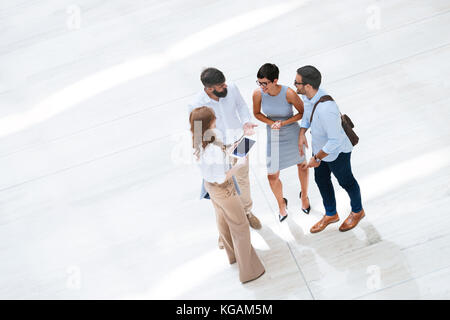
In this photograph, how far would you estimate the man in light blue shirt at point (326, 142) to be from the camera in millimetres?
2623

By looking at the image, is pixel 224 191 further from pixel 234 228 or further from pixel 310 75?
pixel 310 75

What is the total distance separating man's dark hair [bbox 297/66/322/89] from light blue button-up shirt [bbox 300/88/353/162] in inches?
3.9

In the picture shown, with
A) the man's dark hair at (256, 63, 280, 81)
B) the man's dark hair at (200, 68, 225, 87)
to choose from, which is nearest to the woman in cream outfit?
the man's dark hair at (200, 68, 225, 87)

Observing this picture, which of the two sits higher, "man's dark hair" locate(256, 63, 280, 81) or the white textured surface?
"man's dark hair" locate(256, 63, 280, 81)

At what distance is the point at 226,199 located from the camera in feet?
8.98

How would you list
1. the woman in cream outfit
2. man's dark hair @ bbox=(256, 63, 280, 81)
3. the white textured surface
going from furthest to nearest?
1. the white textured surface
2. man's dark hair @ bbox=(256, 63, 280, 81)
3. the woman in cream outfit

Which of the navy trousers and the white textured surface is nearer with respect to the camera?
the navy trousers

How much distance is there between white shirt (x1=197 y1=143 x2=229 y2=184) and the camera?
8.38ft

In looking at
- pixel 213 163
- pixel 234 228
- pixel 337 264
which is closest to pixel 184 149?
pixel 234 228

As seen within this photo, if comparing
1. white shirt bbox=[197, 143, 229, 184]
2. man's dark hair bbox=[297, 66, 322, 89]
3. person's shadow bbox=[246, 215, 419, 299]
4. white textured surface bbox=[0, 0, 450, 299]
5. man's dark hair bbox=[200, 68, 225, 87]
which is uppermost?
man's dark hair bbox=[200, 68, 225, 87]

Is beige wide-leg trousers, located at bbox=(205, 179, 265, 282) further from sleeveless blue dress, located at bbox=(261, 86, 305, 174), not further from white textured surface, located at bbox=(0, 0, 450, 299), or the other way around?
sleeveless blue dress, located at bbox=(261, 86, 305, 174)

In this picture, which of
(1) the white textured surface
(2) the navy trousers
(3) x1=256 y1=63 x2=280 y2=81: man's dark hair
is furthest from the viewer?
(1) the white textured surface

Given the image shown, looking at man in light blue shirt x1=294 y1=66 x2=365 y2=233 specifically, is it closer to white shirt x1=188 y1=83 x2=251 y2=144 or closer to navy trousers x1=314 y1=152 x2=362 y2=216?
navy trousers x1=314 y1=152 x2=362 y2=216

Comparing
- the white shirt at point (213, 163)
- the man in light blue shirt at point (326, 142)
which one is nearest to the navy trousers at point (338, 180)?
the man in light blue shirt at point (326, 142)
